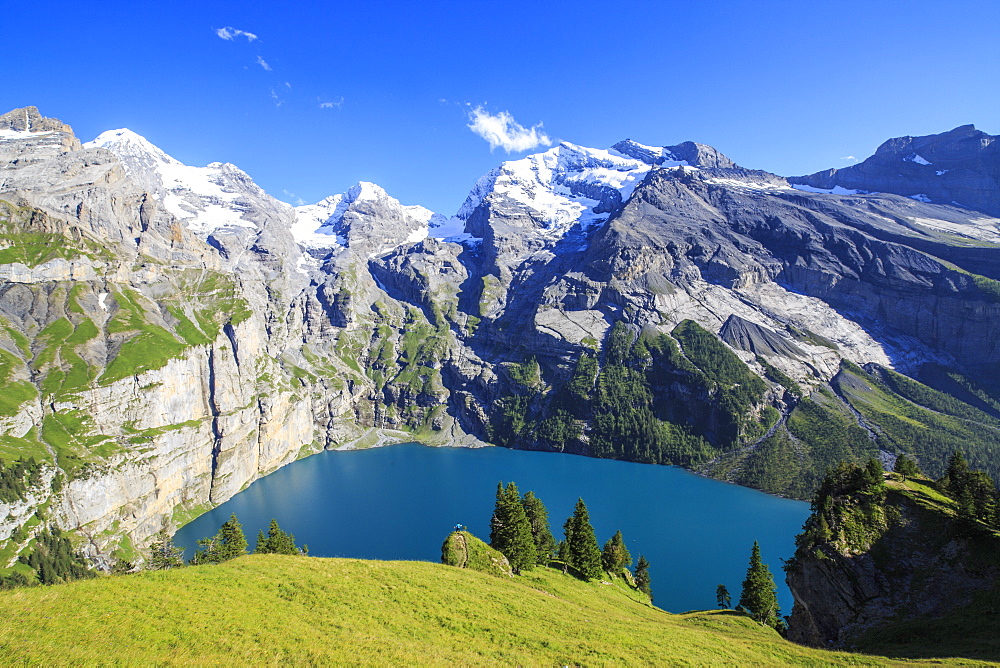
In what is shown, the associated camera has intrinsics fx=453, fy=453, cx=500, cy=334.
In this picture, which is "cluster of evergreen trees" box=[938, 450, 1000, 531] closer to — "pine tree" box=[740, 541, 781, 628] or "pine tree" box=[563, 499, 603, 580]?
"pine tree" box=[740, 541, 781, 628]

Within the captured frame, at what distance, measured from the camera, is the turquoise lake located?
9031cm

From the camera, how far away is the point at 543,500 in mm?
126562

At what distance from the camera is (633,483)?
146 metres

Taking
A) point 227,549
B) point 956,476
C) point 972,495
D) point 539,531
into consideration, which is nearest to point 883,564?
point 972,495

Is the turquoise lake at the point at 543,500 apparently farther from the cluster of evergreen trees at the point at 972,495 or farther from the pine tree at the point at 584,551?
the cluster of evergreen trees at the point at 972,495

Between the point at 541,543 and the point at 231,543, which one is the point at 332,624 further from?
the point at 231,543

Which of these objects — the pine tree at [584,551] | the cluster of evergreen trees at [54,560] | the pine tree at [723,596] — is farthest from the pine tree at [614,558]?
the cluster of evergreen trees at [54,560]

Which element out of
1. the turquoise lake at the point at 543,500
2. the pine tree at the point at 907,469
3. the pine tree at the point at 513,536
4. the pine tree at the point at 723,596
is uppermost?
the pine tree at the point at 907,469

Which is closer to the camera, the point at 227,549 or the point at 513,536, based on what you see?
the point at 513,536

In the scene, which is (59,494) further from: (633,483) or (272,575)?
(633,483)

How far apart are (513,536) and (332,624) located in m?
27.5

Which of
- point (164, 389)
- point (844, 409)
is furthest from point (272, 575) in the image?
point (844, 409)

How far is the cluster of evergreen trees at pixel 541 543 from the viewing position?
47.6 meters

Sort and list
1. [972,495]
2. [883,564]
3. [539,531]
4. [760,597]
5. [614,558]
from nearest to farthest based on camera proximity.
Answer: [883,564] < [972,495] < [760,597] < [539,531] < [614,558]
